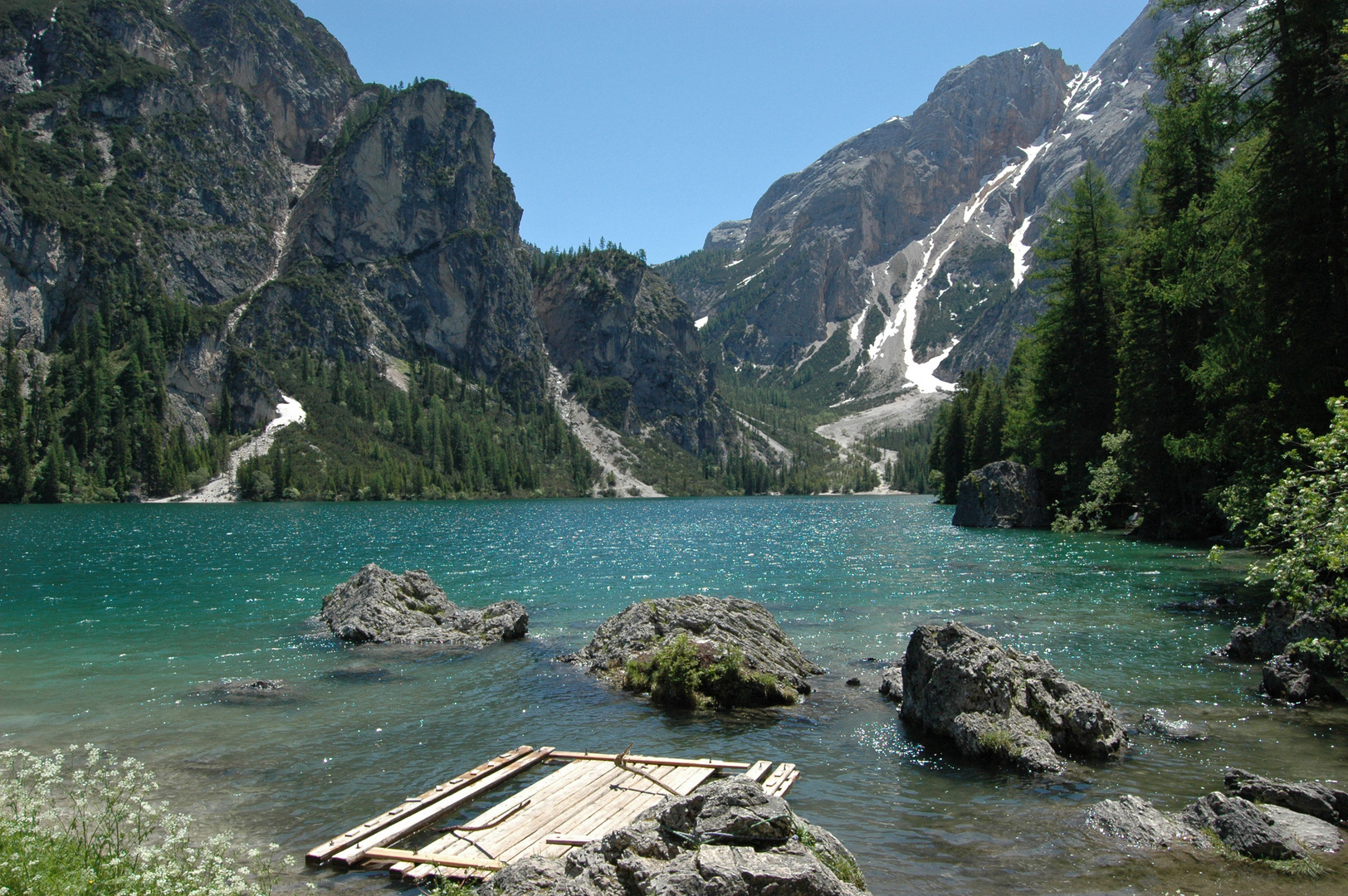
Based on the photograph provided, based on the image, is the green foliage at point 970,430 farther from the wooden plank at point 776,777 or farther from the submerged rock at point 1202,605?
the wooden plank at point 776,777

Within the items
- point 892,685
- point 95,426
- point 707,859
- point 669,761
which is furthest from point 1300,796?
point 95,426

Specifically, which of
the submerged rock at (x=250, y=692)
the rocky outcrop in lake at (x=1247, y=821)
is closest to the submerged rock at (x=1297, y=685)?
the rocky outcrop in lake at (x=1247, y=821)

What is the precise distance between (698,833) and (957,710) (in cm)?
803

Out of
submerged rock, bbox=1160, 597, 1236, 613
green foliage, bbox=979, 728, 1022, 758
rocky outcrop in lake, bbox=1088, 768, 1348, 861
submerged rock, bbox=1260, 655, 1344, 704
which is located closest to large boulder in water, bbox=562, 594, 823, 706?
green foliage, bbox=979, 728, 1022, 758

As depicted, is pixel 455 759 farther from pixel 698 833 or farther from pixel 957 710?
pixel 957 710

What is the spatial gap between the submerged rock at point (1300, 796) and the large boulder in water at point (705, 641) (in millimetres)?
8396

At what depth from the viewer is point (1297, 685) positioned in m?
15.1

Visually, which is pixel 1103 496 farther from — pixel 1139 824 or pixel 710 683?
pixel 1139 824

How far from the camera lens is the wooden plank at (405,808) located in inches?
364

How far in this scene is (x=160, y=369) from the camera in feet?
553

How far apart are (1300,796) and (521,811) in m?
10.1

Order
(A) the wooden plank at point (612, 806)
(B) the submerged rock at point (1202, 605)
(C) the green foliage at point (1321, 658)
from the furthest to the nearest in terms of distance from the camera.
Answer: (B) the submerged rock at point (1202, 605) → (C) the green foliage at point (1321, 658) → (A) the wooden plank at point (612, 806)

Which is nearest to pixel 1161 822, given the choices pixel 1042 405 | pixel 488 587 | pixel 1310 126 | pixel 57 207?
pixel 1310 126

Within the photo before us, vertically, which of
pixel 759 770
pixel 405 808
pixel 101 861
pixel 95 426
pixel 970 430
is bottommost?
pixel 405 808
